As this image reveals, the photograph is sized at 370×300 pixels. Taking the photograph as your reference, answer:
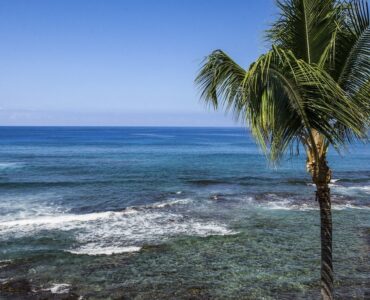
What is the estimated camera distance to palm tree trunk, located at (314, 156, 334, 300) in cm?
843

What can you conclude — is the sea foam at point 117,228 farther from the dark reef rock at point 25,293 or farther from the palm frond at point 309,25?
the palm frond at point 309,25

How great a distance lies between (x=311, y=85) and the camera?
7.40 meters

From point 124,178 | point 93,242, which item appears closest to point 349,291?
point 93,242

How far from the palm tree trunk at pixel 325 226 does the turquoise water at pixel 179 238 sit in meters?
4.80

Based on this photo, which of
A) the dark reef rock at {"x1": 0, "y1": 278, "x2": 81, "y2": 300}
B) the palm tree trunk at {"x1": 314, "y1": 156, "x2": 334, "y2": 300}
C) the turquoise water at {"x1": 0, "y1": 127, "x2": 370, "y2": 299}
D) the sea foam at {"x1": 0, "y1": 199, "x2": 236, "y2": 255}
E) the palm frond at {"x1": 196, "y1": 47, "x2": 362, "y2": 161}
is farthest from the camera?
the sea foam at {"x1": 0, "y1": 199, "x2": 236, "y2": 255}

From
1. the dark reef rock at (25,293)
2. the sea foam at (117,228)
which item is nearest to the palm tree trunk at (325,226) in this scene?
the dark reef rock at (25,293)

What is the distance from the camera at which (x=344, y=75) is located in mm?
8297

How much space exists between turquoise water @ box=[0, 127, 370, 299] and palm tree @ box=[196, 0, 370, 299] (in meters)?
5.18

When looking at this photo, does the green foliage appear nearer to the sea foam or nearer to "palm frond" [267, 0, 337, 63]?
"palm frond" [267, 0, 337, 63]

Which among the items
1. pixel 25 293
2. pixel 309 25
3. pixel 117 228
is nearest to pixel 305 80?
pixel 309 25

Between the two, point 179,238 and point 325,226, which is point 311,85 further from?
point 179,238

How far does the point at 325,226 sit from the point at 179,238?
13959mm

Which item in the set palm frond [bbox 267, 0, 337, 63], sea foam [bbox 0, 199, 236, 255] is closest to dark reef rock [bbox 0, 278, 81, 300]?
sea foam [bbox 0, 199, 236, 255]

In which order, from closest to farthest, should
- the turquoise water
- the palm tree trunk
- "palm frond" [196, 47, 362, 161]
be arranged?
"palm frond" [196, 47, 362, 161] < the palm tree trunk < the turquoise water
